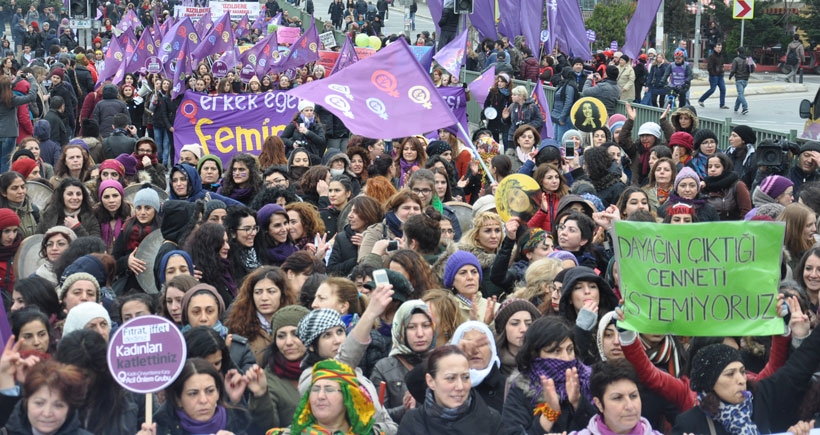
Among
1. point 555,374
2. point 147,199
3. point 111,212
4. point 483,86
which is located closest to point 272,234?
point 147,199

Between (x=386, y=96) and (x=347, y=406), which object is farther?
(x=386, y=96)

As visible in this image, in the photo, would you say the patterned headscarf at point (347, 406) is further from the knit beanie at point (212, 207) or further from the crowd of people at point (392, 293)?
the knit beanie at point (212, 207)

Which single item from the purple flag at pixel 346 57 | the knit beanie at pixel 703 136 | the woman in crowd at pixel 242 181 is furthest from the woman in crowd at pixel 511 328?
the purple flag at pixel 346 57

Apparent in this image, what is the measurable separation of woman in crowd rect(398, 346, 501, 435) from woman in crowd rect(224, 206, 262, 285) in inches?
147

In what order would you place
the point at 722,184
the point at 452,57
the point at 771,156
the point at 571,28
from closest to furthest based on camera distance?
the point at 722,184 → the point at 771,156 → the point at 452,57 → the point at 571,28

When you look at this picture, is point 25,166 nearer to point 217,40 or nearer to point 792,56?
point 217,40

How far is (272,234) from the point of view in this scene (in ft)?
32.3

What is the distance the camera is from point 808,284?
7637mm

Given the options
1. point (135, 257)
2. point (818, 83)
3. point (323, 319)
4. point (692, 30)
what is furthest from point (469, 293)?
point (692, 30)

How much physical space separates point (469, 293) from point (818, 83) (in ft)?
111

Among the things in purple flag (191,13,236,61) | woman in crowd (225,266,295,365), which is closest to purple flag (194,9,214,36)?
purple flag (191,13,236,61)

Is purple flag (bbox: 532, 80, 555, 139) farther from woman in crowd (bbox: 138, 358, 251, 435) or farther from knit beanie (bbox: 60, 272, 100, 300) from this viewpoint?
woman in crowd (bbox: 138, 358, 251, 435)

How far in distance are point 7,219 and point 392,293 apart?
4309 mm

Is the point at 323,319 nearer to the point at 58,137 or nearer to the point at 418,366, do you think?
the point at 418,366
